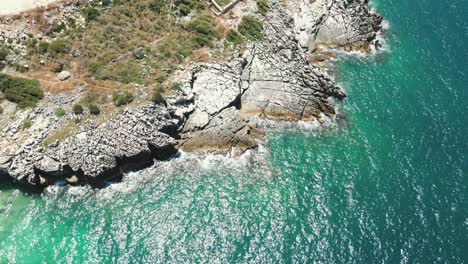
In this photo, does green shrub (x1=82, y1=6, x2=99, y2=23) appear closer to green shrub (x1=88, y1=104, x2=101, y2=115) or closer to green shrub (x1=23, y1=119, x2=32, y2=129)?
green shrub (x1=88, y1=104, x2=101, y2=115)

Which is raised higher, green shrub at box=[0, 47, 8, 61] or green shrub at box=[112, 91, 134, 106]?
green shrub at box=[0, 47, 8, 61]

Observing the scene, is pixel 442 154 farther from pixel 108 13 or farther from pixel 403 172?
pixel 108 13

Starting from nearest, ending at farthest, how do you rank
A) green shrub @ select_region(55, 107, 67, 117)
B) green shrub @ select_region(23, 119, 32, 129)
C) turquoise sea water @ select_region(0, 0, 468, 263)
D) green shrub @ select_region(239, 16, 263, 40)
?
turquoise sea water @ select_region(0, 0, 468, 263) → green shrub @ select_region(23, 119, 32, 129) → green shrub @ select_region(55, 107, 67, 117) → green shrub @ select_region(239, 16, 263, 40)

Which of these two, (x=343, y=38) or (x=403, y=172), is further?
(x=343, y=38)

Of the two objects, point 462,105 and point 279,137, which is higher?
point 462,105

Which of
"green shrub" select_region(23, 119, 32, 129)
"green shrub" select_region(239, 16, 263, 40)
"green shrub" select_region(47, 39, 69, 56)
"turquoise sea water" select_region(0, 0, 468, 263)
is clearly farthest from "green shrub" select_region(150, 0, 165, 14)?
"green shrub" select_region(23, 119, 32, 129)

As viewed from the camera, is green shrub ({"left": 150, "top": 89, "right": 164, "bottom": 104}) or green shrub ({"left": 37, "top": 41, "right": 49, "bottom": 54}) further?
green shrub ({"left": 37, "top": 41, "right": 49, "bottom": 54})

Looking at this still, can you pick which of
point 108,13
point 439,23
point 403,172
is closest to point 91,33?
point 108,13
